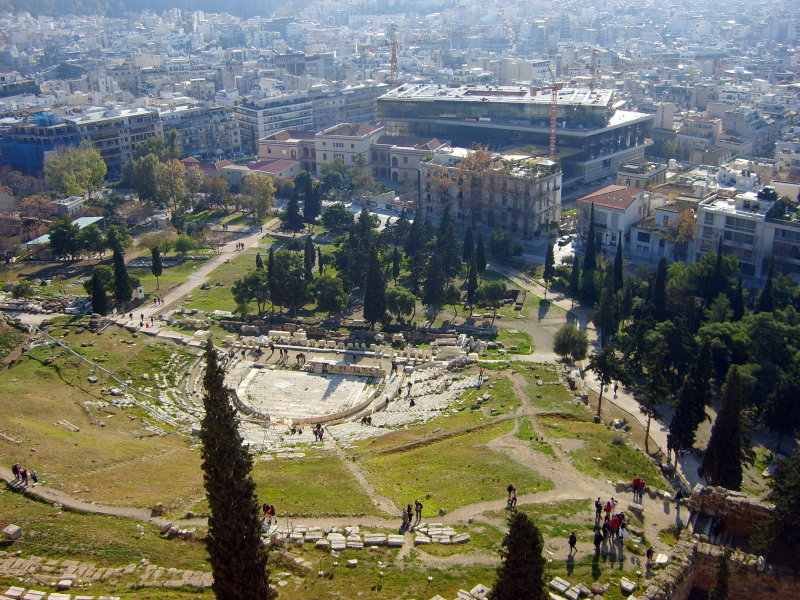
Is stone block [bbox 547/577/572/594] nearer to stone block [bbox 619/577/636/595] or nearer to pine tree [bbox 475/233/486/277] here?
stone block [bbox 619/577/636/595]

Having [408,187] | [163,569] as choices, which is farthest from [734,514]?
[408,187]

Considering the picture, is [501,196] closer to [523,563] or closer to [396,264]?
[396,264]

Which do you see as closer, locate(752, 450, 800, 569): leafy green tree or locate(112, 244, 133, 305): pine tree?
locate(752, 450, 800, 569): leafy green tree

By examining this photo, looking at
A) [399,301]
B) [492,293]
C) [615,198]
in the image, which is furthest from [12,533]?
[615,198]

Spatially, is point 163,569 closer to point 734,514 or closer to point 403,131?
point 734,514

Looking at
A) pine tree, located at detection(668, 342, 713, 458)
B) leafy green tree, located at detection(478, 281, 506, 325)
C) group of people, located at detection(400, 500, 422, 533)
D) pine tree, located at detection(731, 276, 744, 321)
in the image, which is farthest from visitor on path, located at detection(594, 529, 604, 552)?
leafy green tree, located at detection(478, 281, 506, 325)

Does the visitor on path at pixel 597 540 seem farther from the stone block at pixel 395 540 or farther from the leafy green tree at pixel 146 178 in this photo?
the leafy green tree at pixel 146 178
